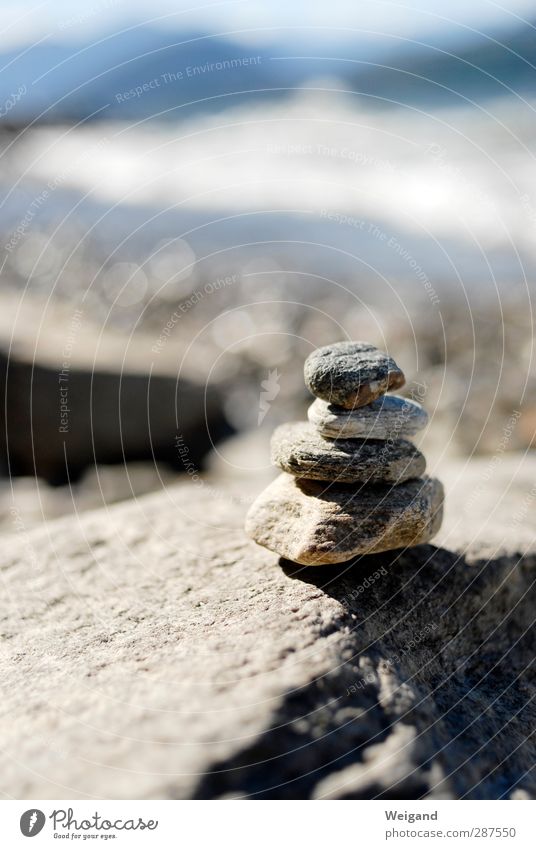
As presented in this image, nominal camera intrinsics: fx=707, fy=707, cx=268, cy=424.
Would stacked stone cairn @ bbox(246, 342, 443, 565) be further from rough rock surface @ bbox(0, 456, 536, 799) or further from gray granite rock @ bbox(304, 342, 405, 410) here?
rough rock surface @ bbox(0, 456, 536, 799)

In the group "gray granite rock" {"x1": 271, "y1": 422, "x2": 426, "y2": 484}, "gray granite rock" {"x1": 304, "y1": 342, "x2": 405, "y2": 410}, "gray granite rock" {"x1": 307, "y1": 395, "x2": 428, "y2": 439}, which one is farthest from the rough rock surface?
"gray granite rock" {"x1": 304, "y1": 342, "x2": 405, "y2": 410}

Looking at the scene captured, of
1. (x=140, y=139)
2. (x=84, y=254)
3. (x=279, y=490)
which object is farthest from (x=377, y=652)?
(x=140, y=139)

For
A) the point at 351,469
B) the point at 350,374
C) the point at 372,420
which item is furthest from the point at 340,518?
the point at 350,374

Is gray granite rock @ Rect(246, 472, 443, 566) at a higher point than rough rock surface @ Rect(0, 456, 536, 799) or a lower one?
higher

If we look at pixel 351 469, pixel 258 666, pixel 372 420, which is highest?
pixel 372 420

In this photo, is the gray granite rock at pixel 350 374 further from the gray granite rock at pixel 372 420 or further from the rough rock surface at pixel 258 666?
the rough rock surface at pixel 258 666

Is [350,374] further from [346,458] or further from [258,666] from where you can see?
[258,666]

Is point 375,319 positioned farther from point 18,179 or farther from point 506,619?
point 18,179
